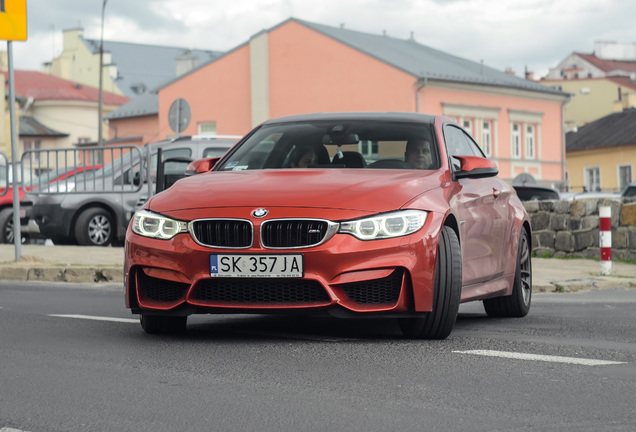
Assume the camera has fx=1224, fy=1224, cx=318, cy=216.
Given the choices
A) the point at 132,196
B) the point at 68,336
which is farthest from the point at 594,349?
the point at 132,196

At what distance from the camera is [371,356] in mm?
6492

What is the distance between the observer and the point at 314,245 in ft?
22.3

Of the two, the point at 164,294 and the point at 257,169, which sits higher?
the point at 257,169

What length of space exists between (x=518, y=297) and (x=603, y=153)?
67.8 meters

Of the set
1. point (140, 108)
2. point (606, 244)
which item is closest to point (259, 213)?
point (606, 244)

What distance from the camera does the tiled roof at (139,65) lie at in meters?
97.7

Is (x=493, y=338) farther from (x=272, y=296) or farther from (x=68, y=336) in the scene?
(x=68, y=336)

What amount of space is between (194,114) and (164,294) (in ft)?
170

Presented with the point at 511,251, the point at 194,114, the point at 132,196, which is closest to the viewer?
the point at 511,251

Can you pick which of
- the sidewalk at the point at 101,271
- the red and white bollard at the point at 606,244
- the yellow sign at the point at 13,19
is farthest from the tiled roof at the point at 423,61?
the yellow sign at the point at 13,19

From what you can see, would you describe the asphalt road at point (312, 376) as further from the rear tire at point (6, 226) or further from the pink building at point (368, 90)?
the pink building at point (368, 90)

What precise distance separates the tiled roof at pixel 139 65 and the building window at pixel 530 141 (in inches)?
1751

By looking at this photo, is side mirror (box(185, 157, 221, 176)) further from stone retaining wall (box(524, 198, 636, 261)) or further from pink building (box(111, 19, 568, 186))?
pink building (box(111, 19, 568, 186))

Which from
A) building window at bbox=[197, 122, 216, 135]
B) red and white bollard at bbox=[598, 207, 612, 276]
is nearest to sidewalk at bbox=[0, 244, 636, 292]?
red and white bollard at bbox=[598, 207, 612, 276]
